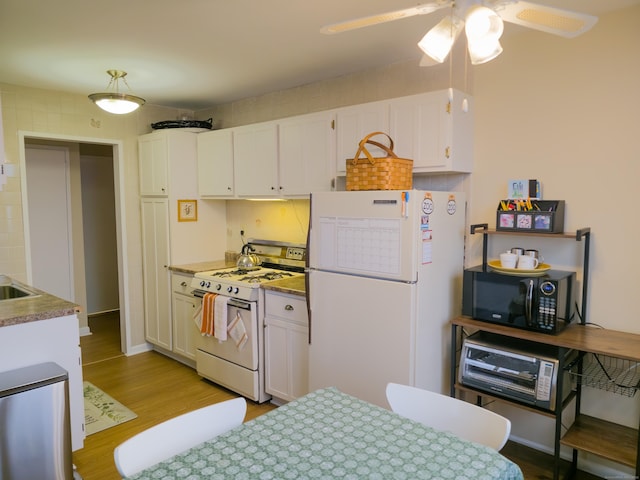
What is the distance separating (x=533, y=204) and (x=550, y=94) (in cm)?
65

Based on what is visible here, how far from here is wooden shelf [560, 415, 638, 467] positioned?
216 centimetres

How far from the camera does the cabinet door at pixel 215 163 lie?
404cm

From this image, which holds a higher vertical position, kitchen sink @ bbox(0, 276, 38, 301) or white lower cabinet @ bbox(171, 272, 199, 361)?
kitchen sink @ bbox(0, 276, 38, 301)

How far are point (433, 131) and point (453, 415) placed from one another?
1.70 metres

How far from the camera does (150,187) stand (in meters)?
4.37

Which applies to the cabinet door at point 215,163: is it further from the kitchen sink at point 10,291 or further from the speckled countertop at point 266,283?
the kitchen sink at point 10,291

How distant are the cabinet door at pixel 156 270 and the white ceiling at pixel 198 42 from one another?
3.79 feet

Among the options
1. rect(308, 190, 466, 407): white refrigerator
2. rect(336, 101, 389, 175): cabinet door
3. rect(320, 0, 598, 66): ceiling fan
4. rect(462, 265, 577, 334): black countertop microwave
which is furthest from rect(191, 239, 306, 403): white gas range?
rect(320, 0, 598, 66): ceiling fan

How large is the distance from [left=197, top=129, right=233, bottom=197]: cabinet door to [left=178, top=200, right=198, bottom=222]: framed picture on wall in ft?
0.46

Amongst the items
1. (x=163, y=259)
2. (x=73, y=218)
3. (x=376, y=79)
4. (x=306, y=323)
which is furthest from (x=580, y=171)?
(x=73, y=218)

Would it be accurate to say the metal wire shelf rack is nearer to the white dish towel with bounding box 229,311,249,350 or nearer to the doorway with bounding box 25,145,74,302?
the white dish towel with bounding box 229,311,249,350

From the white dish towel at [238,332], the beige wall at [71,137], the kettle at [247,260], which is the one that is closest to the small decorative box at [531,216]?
the white dish towel at [238,332]

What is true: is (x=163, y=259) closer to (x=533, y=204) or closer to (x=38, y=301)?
(x=38, y=301)

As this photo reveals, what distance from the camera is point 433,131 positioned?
270 centimetres
